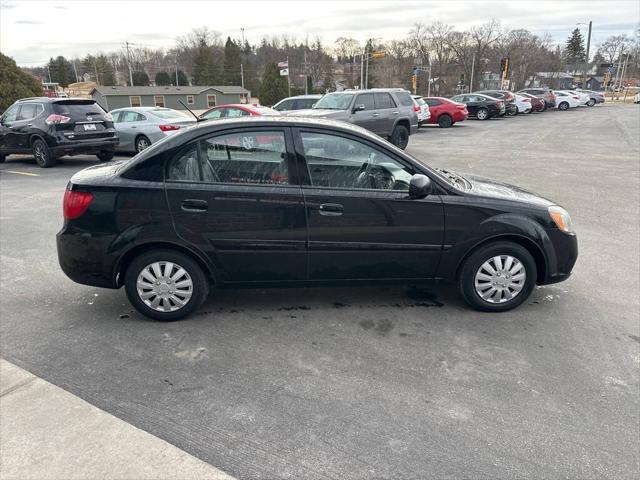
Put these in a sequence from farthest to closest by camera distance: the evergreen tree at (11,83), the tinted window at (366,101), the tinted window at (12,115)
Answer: the evergreen tree at (11,83)
the tinted window at (366,101)
the tinted window at (12,115)

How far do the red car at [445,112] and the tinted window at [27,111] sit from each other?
18826 mm

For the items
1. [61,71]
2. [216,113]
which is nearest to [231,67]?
[61,71]

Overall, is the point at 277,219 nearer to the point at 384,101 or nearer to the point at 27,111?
the point at 27,111

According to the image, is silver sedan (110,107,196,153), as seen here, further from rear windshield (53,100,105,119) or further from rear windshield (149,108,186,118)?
rear windshield (53,100,105,119)

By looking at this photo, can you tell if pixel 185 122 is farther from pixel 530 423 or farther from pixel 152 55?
pixel 152 55

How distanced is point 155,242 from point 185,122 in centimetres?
1081

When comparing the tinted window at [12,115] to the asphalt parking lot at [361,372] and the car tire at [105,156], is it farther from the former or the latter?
the asphalt parking lot at [361,372]

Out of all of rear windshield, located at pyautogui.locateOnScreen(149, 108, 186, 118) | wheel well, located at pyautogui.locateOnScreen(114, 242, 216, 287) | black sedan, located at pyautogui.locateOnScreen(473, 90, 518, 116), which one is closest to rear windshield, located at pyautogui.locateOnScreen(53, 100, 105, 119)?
rear windshield, located at pyautogui.locateOnScreen(149, 108, 186, 118)

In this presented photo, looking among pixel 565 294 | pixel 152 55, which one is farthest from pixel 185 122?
pixel 152 55

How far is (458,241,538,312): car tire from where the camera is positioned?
4.17 metres

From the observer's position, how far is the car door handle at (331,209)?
3936mm

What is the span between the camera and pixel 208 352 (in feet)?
12.0

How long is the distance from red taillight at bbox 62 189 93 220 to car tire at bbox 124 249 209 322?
0.59 metres

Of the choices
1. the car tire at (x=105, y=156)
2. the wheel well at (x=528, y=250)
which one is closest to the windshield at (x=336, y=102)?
the car tire at (x=105, y=156)
